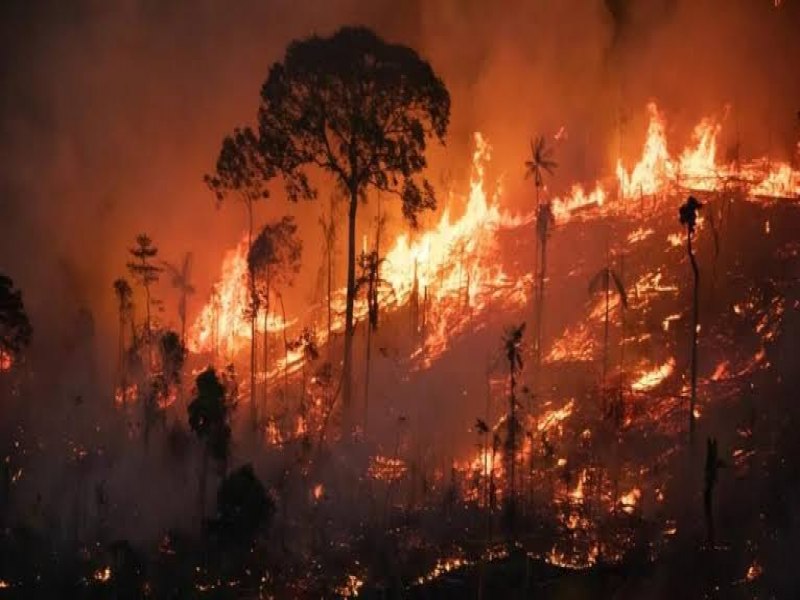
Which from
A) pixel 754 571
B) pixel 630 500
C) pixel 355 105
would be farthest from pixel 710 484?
pixel 355 105

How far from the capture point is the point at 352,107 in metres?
49.5

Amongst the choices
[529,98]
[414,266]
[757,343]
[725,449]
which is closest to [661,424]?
[725,449]

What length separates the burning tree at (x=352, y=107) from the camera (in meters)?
49.2

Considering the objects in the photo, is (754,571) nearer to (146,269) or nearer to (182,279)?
(146,269)

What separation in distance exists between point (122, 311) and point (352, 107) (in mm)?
36267

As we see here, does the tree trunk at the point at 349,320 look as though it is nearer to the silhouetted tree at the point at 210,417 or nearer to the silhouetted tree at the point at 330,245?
the silhouetted tree at the point at 210,417

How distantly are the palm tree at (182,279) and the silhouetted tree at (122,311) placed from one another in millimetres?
4008

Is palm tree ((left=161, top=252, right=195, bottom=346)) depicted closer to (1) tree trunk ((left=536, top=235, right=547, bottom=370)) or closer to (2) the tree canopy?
(1) tree trunk ((left=536, top=235, right=547, bottom=370))

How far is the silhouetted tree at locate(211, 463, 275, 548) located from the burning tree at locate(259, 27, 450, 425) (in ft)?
43.4

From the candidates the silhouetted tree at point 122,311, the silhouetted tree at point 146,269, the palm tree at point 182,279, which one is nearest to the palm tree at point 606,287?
the silhouetted tree at point 146,269

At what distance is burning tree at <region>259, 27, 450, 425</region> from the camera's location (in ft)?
161

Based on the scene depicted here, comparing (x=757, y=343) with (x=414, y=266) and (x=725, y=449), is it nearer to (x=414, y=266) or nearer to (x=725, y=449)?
(x=725, y=449)

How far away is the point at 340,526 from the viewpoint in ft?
130

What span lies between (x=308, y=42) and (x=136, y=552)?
26.0 m
